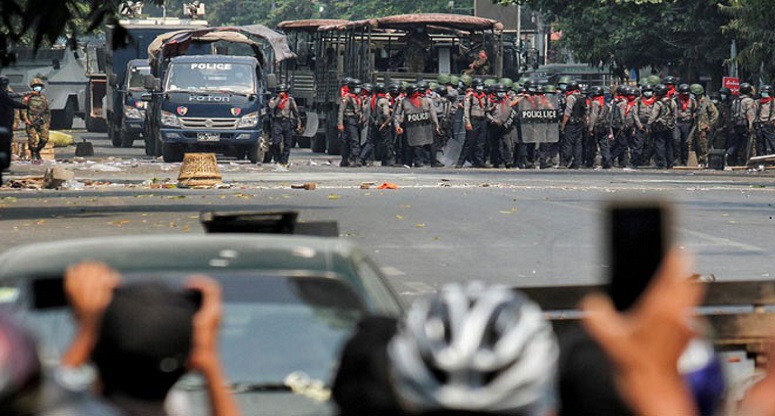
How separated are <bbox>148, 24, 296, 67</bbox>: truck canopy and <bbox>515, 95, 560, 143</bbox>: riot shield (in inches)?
296

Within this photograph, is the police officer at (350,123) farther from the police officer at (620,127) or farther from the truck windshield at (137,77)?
the truck windshield at (137,77)

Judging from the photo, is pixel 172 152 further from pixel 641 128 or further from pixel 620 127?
pixel 641 128

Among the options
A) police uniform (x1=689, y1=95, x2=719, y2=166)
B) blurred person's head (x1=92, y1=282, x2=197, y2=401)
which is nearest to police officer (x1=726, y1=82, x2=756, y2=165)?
police uniform (x1=689, y1=95, x2=719, y2=166)

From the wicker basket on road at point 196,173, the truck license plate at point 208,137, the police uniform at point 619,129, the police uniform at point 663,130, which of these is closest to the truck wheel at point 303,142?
the police uniform at point 619,129

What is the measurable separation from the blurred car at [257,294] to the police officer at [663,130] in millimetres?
35961

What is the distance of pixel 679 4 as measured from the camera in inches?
2029

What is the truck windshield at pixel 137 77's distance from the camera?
49.4 meters

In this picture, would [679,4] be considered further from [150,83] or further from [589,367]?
[589,367]

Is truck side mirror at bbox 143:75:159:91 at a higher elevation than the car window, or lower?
lower

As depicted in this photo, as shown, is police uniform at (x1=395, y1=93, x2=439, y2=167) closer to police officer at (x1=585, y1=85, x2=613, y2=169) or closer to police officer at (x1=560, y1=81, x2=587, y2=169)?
police officer at (x1=560, y1=81, x2=587, y2=169)

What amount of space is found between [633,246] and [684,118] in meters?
39.5

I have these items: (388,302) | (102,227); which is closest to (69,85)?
(102,227)

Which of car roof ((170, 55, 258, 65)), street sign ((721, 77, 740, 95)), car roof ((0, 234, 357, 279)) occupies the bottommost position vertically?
street sign ((721, 77, 740, 95))

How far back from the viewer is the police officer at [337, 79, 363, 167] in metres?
40.4
